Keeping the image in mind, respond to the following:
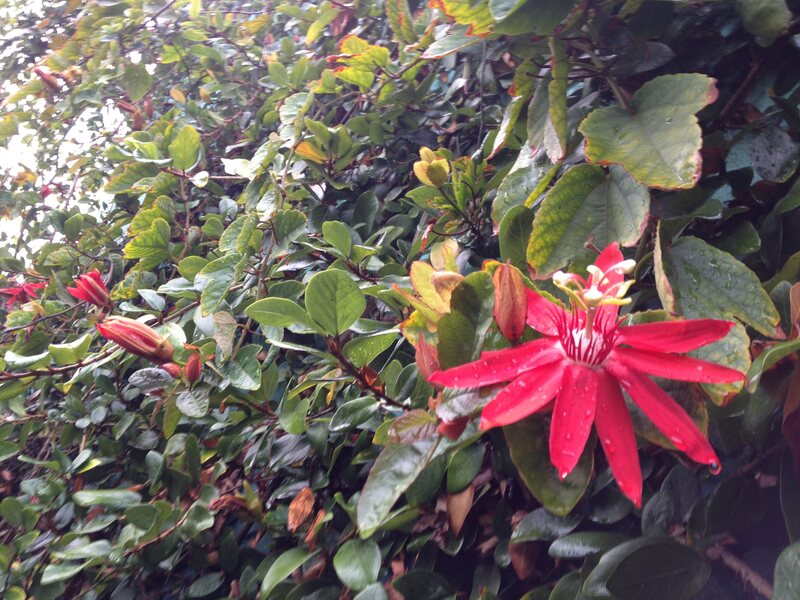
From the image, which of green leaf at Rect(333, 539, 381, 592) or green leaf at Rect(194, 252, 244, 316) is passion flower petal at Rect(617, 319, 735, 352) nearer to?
green leaf at Rect(333, 539, 381, 592)

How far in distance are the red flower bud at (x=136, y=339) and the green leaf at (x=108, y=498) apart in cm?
21

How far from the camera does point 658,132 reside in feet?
1.51

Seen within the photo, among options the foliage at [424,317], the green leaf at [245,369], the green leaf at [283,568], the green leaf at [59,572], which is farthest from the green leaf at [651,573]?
the green leaf at [59,572]

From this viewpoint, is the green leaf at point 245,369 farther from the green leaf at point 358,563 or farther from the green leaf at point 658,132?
the green leaf at point 658,132

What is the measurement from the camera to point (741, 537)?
1.39ft

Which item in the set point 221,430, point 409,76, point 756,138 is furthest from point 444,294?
point 409,76

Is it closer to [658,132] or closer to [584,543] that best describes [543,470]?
[584,543]

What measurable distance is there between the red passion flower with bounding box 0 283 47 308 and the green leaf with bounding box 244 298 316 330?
108 centimetres

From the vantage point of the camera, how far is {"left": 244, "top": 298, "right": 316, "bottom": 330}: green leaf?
0.56 meters

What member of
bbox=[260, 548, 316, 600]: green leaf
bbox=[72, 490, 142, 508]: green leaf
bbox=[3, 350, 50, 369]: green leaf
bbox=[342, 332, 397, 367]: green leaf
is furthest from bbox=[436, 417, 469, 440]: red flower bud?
bbox=[3, 350, 50, 369]: green leaf

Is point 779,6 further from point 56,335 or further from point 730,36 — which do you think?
point 56,335

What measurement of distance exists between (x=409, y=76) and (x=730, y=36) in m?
0.51

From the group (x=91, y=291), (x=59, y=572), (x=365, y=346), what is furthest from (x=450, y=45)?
(x=59, y=572)

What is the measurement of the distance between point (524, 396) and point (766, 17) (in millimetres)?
453
